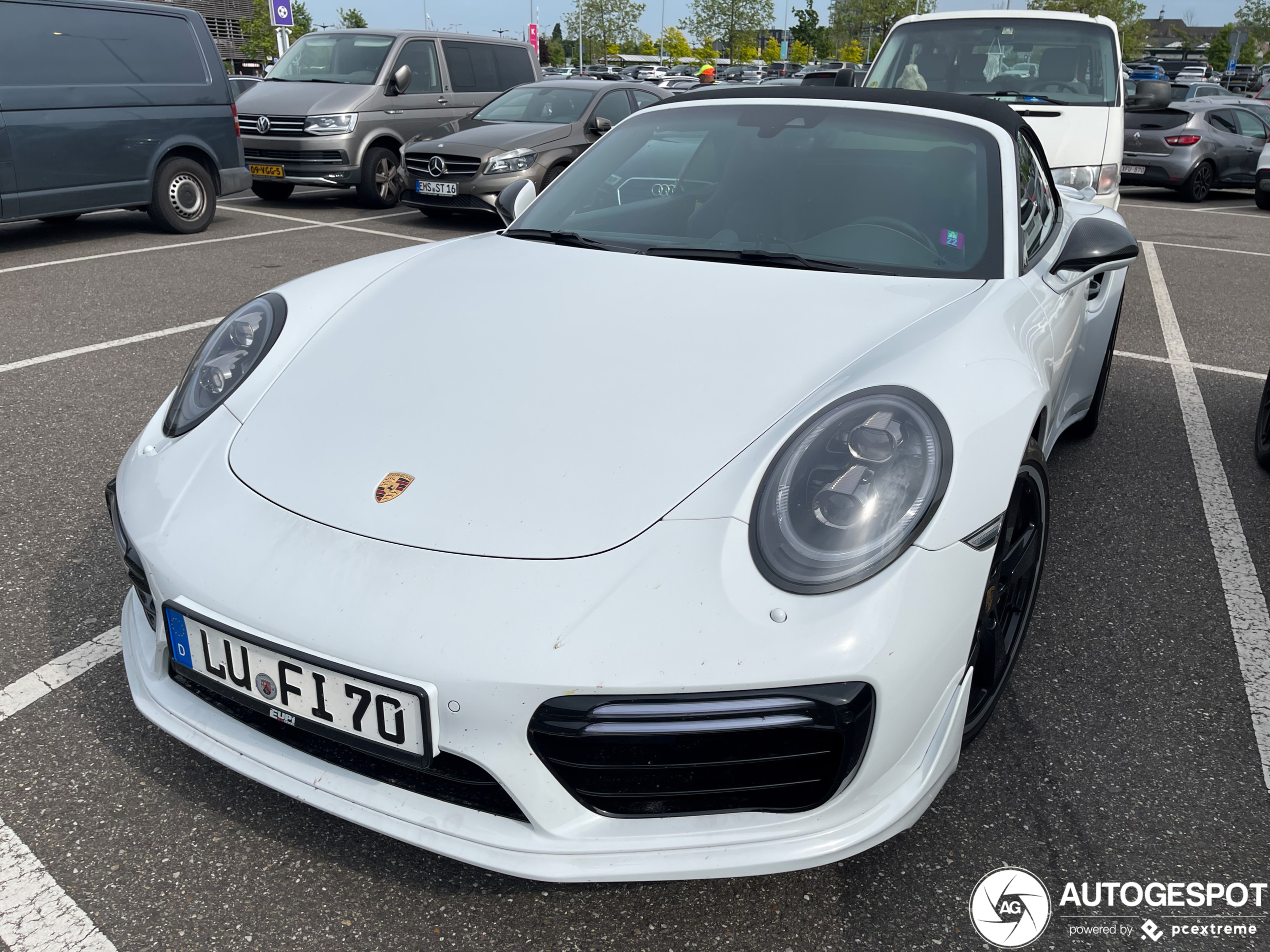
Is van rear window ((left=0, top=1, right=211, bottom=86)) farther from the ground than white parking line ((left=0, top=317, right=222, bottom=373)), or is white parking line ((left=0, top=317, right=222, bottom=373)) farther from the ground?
van rear window ((left=0, top=1, right=211, bottom=86))

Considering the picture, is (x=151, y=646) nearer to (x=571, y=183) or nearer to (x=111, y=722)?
(x=111, y=722)

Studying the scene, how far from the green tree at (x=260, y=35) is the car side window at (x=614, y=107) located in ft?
152

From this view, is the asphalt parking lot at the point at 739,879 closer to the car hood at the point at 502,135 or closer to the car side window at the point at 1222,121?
the car hood at the point at 502,135

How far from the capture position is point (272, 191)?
10945 millimetres

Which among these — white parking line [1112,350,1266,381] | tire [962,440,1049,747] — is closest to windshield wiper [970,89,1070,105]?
white parking line [1112,350,1266,381]

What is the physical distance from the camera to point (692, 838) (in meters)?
1.50

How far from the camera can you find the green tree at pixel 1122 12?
48.4 m

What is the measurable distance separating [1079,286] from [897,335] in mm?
1234

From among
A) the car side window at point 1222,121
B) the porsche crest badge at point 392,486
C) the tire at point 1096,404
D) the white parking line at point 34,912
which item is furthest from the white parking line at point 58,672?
the car side window at point 1222,121

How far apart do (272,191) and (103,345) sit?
655 centimetres

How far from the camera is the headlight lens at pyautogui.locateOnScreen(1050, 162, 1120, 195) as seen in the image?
6.10 meters

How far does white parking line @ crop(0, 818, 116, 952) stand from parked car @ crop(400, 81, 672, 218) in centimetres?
718

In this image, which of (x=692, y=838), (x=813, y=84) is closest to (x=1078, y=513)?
(x=813, y=84)

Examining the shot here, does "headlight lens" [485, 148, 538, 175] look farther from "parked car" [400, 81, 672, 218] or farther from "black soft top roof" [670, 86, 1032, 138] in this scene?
"black soft top roof" [670, 86, 1032, 138]
